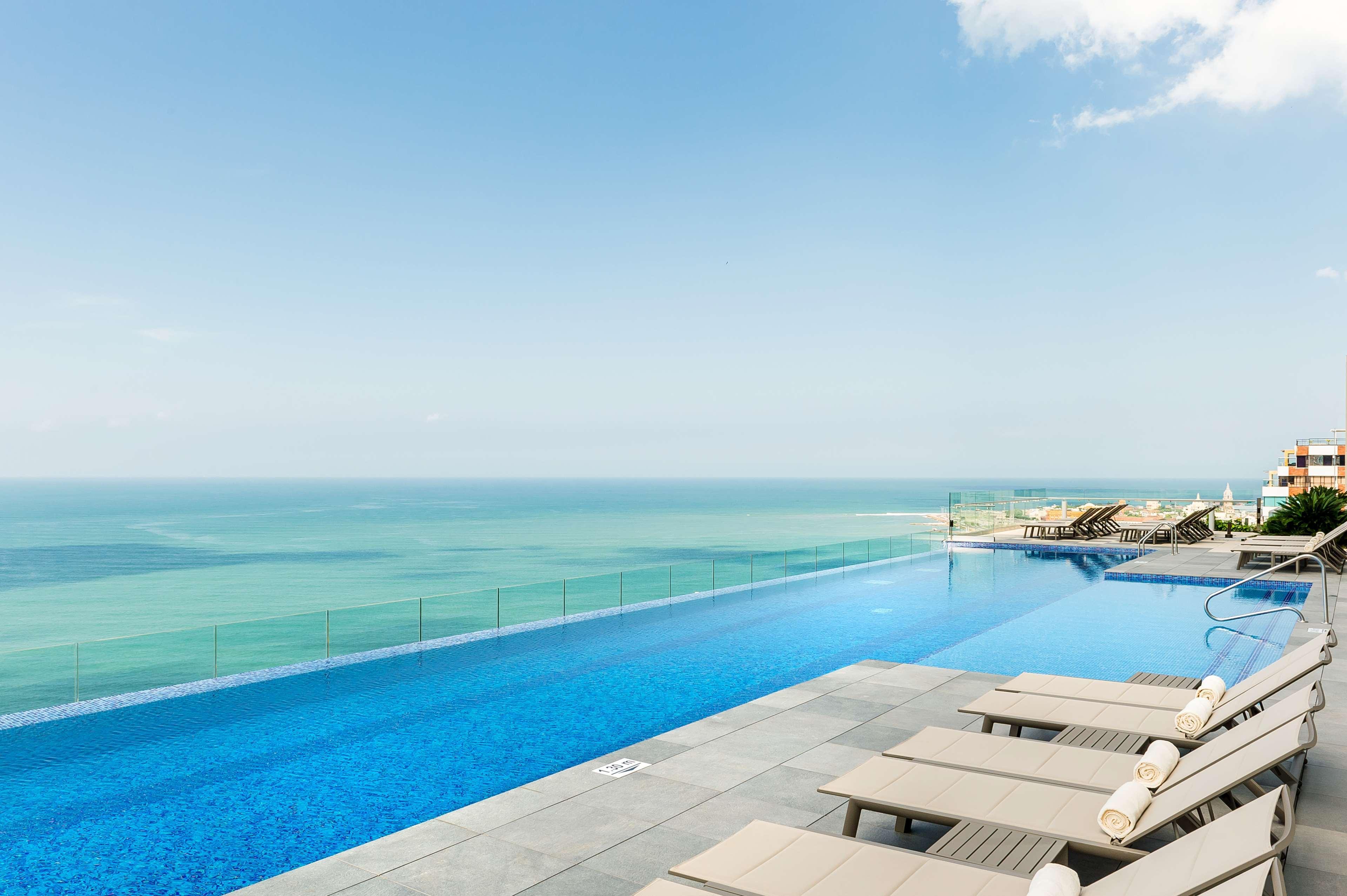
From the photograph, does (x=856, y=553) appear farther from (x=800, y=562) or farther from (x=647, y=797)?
(x=647, y=797)

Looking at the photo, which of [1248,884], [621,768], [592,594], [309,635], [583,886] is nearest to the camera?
[1248,884]

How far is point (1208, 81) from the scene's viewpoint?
31953mm

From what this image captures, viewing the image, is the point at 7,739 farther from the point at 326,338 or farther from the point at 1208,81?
the point at 326,338

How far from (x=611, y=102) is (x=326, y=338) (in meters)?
45.7

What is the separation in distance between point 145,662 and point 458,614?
3.33m

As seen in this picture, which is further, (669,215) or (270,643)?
(669,215)

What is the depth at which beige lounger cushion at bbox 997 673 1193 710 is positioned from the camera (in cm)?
522

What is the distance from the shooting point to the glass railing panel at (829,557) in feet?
51.9

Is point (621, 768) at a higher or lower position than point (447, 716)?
higher

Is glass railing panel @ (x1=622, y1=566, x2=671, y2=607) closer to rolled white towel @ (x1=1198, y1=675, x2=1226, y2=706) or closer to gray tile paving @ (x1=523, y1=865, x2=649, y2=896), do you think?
rolled white towel @ (x1=1198, y1=675, x2=1226, y2=706)

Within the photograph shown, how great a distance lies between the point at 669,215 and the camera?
5219cm

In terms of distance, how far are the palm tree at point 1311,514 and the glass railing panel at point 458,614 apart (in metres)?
15.4

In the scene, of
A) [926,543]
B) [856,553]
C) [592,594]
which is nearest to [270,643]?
[592,594]

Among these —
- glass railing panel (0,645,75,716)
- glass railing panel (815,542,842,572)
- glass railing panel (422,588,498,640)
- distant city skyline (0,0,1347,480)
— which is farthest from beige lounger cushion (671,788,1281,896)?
distant city skyline (0,0,1347,480)
